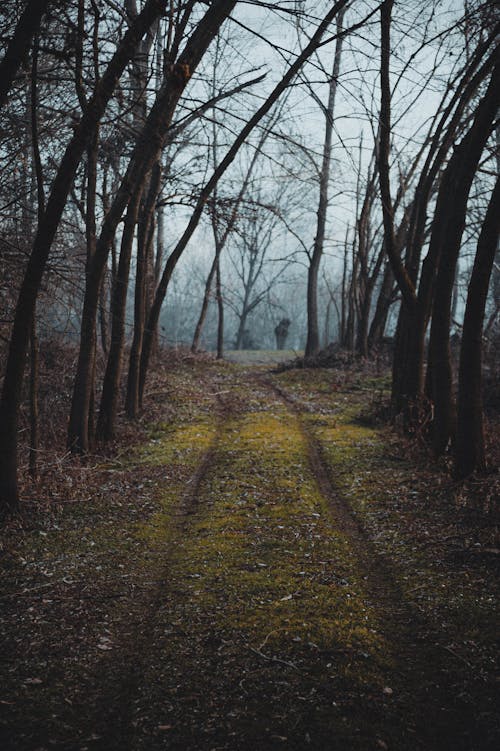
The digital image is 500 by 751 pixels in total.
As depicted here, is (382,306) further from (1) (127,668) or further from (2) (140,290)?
(1) (127,668)

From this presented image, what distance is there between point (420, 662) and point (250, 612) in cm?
145

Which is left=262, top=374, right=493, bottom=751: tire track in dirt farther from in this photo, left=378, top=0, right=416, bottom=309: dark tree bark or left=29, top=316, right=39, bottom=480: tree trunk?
left=378, top=0, right=416, bottom=309: dark tree bark

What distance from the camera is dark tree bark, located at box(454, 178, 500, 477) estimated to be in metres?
7.74

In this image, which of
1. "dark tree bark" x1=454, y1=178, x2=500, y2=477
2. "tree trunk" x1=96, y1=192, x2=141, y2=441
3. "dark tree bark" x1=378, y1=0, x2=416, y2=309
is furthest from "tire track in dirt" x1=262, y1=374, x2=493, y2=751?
"dark tree bark" x1=378, y1=0, x2=416, y2=309

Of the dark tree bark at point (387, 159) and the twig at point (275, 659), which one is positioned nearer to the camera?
the twig at point (275, 659)

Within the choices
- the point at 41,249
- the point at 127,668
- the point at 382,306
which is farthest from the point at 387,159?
the point at 382,306

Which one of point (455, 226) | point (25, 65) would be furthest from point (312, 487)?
point (25, 65)

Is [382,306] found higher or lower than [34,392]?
higher

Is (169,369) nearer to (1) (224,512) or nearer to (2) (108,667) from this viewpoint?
(1) (224,512)

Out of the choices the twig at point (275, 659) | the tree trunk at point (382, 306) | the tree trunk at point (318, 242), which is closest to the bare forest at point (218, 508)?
the twig at point (275, 659)

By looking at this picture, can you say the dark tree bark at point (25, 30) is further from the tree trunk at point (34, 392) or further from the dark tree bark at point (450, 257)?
the dark tree bark at point (450, 257)

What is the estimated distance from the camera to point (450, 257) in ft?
28.2

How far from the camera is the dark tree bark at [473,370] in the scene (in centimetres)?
774

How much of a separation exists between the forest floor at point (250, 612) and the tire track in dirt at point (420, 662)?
1cm
